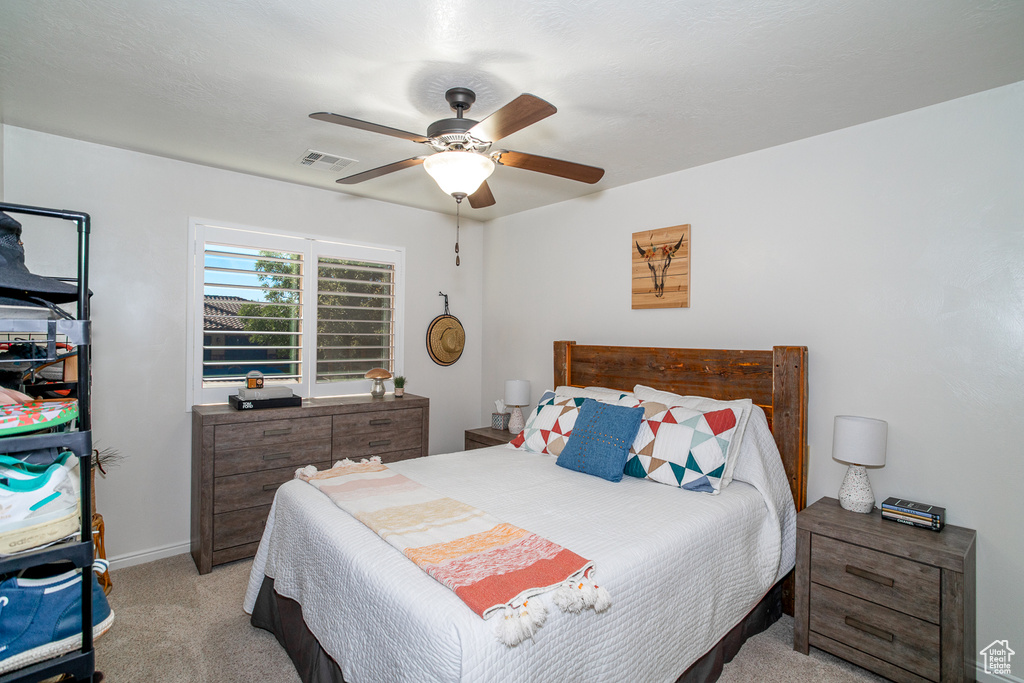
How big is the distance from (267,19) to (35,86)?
1.35 meters

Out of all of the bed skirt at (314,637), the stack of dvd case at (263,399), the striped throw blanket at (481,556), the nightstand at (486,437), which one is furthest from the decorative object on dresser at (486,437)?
the bed skirt at (314,637)

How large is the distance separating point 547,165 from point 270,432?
2.35 m

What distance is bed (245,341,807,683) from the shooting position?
1395 millimetres

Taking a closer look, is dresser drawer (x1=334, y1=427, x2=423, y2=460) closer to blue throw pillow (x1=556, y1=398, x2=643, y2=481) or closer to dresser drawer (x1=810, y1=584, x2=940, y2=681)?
blue throw pillow (x1=556, y1=398, x2=643, y2=481)

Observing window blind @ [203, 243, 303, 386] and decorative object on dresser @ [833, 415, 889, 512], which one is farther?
window blind @ [203, 243, 303, 386]

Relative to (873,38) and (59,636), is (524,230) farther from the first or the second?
(59,636)

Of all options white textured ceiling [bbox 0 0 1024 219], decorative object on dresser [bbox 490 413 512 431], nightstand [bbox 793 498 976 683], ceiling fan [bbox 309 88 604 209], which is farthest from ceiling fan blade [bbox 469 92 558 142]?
decorative object on dresser [bbox 490 413 512 431]

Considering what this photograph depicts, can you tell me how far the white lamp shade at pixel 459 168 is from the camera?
2014 mm

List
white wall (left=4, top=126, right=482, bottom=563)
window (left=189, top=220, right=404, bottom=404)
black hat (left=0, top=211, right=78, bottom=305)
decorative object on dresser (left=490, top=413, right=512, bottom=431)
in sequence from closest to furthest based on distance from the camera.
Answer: black hat (left=0, top=211, right=78, bottom=305) → white wall (left=4, top=126, right=482, bottom=563) → window (left=189, top=220, right=404, bottom=404) → decorative object on dresser (left=490, top=413, right=512, bottom=431)

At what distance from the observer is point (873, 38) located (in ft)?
5.83

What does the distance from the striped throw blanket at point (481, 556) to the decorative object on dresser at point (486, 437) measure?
1.58 metres

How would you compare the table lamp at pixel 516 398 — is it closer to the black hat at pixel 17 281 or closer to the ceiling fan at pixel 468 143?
the ceiling fan at pixel 468 143

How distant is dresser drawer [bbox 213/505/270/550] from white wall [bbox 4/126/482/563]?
43 cm

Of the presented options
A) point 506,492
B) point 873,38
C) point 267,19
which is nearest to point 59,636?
point 506,492
